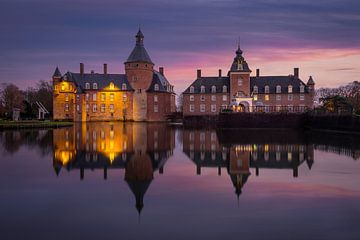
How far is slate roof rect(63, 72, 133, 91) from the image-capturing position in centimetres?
6731

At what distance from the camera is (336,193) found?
408 inches

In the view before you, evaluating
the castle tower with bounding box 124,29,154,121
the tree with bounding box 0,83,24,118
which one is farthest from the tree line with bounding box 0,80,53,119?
the castle tower with bounding box 124,29,154,121

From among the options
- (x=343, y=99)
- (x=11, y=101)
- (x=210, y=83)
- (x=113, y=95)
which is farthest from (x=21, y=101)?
(x=343, y=99)

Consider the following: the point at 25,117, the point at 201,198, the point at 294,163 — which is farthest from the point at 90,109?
the point at 201,198

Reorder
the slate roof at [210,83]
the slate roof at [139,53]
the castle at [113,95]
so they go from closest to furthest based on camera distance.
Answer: the slate roof at [210,83], the slate roof at [139,53], the castle at [113,95]

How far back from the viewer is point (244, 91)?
5772 centimetres

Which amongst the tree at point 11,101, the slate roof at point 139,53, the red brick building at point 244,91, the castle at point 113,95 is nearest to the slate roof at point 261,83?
the red brick building at point 244,91

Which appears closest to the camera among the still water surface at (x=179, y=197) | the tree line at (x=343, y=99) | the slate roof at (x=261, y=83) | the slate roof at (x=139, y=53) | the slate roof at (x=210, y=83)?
the still water surface at (x=179, y=197)

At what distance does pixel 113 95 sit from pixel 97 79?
4.04 metres

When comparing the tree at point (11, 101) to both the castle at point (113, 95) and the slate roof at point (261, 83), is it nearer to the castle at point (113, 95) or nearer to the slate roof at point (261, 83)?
the castle at point (113, 95)

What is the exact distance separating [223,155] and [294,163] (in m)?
3.48

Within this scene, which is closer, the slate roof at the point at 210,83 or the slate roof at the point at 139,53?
the slate roof at the point at 210,83

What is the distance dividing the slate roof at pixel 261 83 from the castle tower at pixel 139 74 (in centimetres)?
869

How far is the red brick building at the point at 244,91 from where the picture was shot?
5734 cm
